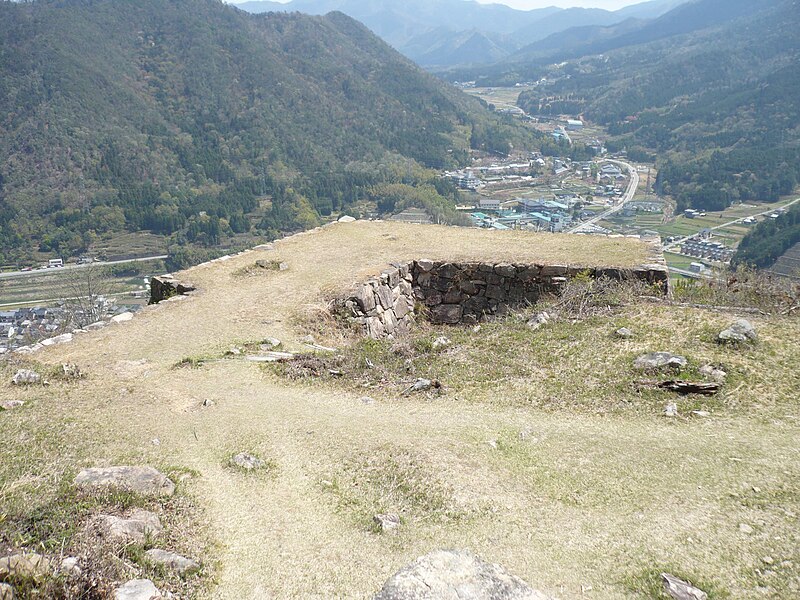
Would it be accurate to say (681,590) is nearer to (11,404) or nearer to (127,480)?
(127,480)

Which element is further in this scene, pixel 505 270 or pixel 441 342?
pixel 505 270

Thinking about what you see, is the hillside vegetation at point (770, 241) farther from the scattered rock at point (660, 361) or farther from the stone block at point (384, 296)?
the scattered rock at point (660, 361)

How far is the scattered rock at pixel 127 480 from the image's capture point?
200 inches

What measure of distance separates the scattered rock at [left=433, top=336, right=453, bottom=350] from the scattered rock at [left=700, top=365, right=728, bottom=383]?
3711mm

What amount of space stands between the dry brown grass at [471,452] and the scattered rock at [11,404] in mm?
247

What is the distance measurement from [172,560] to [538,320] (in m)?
7.24

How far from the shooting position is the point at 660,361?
309 inches

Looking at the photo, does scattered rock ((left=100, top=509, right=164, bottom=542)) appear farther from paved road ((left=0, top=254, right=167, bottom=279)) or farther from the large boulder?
paved road ((left=0, top=254, right=167, bottom=279))

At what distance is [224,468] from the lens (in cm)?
586

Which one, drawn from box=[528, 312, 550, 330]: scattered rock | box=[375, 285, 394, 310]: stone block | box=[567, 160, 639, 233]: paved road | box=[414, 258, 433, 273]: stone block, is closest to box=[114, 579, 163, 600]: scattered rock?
box=[528, 312, 550, 330]: scattered rock

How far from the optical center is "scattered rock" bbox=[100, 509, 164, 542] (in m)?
4.43

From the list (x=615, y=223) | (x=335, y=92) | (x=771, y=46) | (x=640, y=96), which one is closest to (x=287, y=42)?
(x=335, y=92)

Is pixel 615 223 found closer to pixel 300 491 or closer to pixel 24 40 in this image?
pixel 300 491

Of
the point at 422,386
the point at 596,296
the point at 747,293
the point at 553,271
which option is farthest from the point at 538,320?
the point at 747,293
